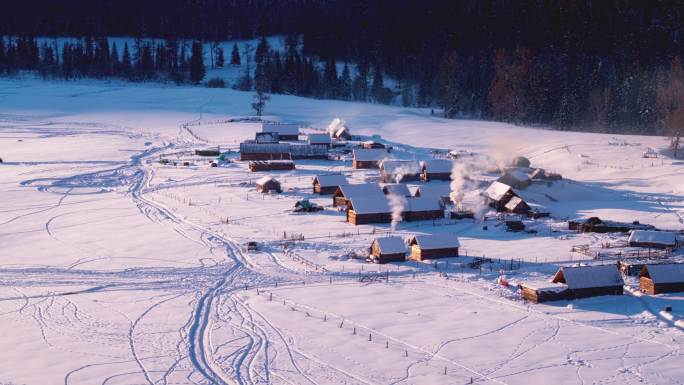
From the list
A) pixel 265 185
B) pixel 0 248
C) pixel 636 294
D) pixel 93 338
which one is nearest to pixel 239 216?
pixel 265 185

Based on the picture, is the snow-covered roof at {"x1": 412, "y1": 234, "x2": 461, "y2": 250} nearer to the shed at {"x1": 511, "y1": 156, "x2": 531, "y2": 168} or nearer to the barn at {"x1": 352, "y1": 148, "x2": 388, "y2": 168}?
the shed at {"x1": 511, "y1": 156, "x2": 531, "y2": 168}

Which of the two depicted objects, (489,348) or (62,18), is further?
(62,18)

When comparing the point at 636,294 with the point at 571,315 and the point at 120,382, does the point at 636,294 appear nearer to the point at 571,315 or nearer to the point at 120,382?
the point at 571,315

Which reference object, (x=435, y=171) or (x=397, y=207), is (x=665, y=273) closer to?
(x=397, y=207)

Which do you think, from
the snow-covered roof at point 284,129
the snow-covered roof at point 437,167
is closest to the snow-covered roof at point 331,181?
the snow-covered roof at point 437,167

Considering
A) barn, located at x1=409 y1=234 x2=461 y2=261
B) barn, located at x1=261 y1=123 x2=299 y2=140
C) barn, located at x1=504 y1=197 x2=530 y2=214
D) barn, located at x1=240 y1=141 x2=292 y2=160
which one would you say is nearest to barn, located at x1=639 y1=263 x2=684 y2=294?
barn, located at x1=409 y1=234 x2=461 y2=261
